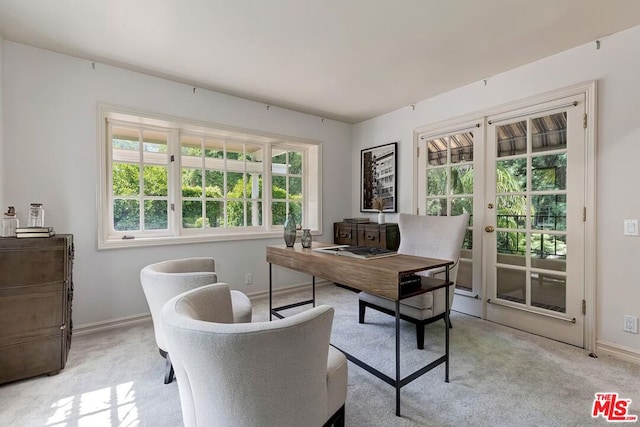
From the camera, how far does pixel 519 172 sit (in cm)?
279

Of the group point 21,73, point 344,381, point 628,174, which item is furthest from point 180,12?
point 628,174

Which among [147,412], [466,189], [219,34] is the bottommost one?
[147,412]

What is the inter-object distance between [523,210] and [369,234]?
1.64 meters

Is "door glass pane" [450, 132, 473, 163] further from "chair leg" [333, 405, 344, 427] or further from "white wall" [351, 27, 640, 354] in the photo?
"chair leg" [333, 405, 344, 427]

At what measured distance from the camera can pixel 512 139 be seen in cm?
284

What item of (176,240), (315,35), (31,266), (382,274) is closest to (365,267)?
(382,274)

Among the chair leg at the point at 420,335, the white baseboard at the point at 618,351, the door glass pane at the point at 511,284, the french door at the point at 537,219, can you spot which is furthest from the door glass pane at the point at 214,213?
the white baseboard at the point at 618,351

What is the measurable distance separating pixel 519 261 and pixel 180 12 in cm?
340

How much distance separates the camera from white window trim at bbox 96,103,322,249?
2734mm

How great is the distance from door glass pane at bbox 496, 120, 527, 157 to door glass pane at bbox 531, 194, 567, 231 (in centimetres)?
47

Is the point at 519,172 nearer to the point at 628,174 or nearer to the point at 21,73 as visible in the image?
the point at 628,174

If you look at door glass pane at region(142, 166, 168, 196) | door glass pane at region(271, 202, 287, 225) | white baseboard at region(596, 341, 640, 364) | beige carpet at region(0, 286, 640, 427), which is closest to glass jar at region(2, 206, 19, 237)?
beige carpet at region(0, 286, 640, 427)

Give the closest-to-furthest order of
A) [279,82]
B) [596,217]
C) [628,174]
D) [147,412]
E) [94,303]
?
1. [147,412]
2. [628,174]
3. [596,217]
4. [94,303]
5. [279,82]

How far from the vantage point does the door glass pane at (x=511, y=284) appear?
2775mm
